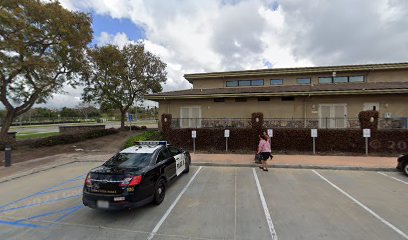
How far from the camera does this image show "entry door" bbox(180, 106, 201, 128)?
56.7 feet

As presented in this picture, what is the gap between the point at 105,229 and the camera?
4.36 meters

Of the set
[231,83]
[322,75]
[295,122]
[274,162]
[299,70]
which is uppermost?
[299,70]

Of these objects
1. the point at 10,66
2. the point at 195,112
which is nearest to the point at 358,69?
the point at 195,112

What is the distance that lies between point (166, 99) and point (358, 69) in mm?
16965

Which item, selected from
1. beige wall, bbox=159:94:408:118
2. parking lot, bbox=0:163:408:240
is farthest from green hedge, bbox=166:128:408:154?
parking lot, bbox=0:163:408:240

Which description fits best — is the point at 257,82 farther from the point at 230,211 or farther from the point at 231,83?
the point at 230,211

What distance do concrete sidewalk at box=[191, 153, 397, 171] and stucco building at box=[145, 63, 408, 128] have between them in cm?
383

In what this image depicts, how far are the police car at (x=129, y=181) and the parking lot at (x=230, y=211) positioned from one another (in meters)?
0.42

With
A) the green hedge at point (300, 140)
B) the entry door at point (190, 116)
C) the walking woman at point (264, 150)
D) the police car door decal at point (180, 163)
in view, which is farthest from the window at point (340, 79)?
the police car door decal at point (180, 163)

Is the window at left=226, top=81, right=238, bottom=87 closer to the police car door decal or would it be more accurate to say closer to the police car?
the police car door decal

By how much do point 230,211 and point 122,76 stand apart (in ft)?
73.6

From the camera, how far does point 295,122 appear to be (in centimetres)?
1549

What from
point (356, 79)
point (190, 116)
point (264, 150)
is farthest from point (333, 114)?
point (190, 116)

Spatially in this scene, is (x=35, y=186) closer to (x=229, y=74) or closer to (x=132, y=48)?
(x=229, y=74)
